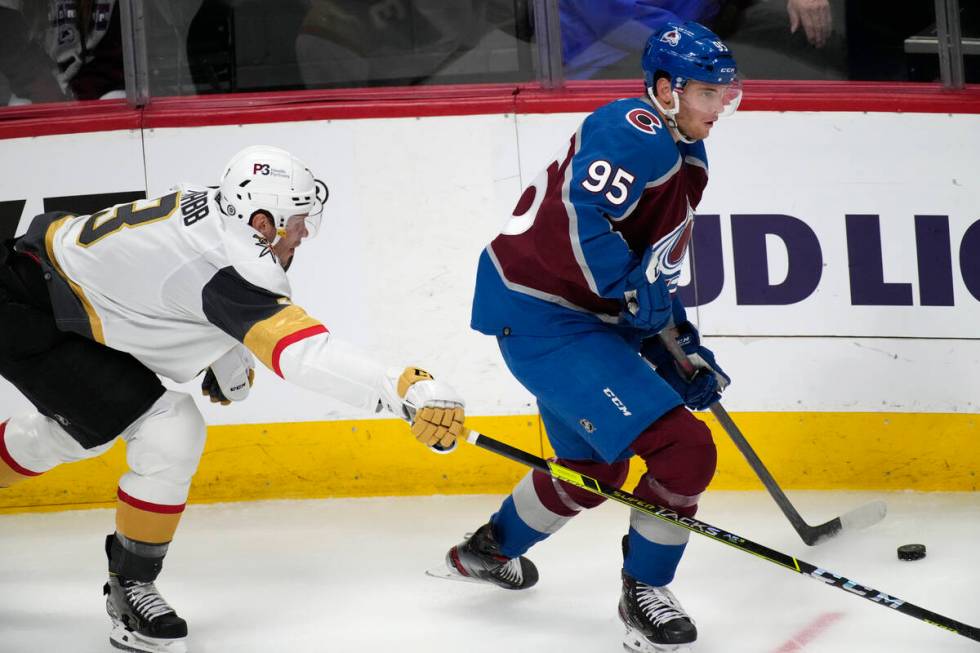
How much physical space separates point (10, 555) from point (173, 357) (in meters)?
1.14

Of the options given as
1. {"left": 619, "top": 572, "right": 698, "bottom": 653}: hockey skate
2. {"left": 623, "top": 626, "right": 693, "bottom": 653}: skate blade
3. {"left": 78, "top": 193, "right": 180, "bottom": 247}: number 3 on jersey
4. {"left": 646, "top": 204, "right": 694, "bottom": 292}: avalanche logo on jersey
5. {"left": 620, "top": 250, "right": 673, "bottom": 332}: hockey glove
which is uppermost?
{"left": 78, "top": 193, "right": 180, "bottom": 247}: number 3 on jersey

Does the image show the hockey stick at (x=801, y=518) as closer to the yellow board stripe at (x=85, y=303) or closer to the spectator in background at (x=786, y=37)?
the spectator in background at (x=786, y=37)

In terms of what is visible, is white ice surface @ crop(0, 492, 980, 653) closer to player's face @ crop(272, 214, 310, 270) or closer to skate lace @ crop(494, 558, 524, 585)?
skate lace @ crop(494, 558, 524, 585)

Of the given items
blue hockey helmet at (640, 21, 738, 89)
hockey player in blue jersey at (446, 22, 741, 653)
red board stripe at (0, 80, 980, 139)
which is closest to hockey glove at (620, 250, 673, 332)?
hockey player in blue jersey at (446, 22, 741, 653)

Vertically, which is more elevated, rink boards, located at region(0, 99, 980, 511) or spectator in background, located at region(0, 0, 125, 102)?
spectator in background, located at region(0, 0, 125, 102)

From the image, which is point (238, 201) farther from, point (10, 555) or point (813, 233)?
point (813, 233)

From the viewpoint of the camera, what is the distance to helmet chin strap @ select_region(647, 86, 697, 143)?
267 cm

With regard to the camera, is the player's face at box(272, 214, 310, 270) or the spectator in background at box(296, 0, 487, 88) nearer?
the player's face at box(272, 214, 310, 270)

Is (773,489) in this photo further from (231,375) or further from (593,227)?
(231,375)

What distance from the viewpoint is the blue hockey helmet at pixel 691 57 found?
2.63m

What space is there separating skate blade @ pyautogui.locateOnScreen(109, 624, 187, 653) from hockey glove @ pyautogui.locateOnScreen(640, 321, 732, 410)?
1.21 meters

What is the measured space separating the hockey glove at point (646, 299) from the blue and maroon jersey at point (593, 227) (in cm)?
2

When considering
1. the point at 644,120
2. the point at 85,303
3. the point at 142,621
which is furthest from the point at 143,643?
the point at 644,120

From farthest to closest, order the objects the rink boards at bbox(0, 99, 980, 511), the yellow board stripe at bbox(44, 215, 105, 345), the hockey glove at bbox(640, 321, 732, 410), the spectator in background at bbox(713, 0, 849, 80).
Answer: the spectator in background at bbox(713, 0, 849, 80) < the rink boards at bbox(0, 99, 980, 511) < the hockey glove at bbox(640, 321, 732, 410) < the yellow board stripe at bbox(44, 215, 105, 345)
